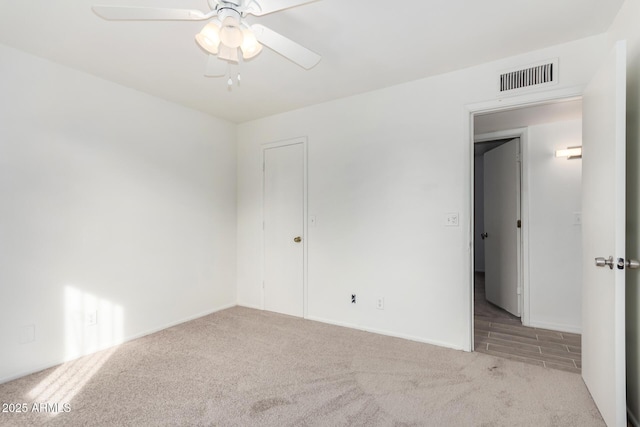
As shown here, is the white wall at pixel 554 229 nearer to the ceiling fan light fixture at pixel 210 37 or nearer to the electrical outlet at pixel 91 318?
the ceiling fan light fixture at pixel 210 37

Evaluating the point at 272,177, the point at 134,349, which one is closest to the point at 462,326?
the point at 272,177

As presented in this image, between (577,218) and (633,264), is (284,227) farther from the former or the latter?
(577,218)

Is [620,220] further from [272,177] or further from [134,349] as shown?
[134,349]

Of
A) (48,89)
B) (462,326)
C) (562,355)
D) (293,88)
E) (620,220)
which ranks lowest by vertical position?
(562,355)

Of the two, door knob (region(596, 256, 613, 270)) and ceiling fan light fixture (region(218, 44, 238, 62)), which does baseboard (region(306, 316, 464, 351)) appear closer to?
door knob (region(596, 256, 613, 270))

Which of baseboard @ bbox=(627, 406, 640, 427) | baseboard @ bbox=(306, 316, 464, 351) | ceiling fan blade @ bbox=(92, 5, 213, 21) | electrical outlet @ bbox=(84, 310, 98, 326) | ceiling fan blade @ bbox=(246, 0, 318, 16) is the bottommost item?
baseboard @ bbox=(306, 316, 464, 351)

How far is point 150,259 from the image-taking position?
327cm

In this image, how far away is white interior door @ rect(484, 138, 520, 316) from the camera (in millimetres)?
3793

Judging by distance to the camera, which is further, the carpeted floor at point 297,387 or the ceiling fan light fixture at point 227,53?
the carpeted floor at point 297,387

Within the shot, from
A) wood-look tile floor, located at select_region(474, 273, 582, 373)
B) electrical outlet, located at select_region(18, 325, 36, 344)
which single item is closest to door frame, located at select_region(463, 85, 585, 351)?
wood-look tile floor, located at select_region(474, 273, 582, 373)

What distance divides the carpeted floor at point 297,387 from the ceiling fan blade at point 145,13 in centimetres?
212

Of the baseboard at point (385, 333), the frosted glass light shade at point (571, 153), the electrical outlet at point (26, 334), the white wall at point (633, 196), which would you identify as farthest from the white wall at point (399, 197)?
the electrical outlet at point (26, 334)

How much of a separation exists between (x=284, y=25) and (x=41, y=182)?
86.5 inches

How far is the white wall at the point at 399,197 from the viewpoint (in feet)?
9.06
